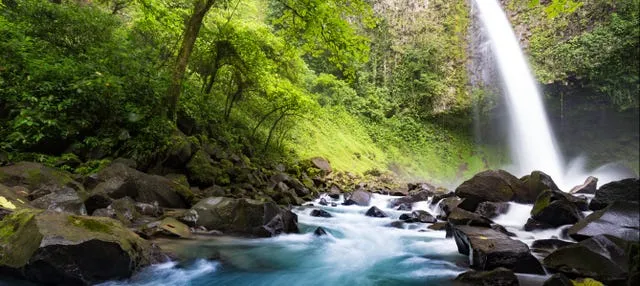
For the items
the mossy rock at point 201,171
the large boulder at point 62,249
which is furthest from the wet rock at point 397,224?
the large boulder at point 62,249

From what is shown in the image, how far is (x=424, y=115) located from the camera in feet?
102

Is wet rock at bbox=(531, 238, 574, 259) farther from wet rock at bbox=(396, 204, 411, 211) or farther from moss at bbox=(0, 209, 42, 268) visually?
moss at bbox=(0, 209, 42, 268)

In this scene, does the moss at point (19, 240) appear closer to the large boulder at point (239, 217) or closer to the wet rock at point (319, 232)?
the large boulder at point (239, 217)

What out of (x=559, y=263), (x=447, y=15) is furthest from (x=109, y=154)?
(x=447, y=15)

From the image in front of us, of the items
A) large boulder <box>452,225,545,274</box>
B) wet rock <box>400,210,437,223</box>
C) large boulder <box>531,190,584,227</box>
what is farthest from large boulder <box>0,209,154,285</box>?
large boulder <box>531,190,584,227</box>

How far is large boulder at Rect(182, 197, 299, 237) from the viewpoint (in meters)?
7.55

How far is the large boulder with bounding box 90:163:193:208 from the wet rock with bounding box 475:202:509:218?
774 cm

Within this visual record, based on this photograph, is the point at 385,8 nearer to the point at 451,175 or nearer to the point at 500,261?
the point at 451,175

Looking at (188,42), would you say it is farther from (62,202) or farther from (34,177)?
(62,202)

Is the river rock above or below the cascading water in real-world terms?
below

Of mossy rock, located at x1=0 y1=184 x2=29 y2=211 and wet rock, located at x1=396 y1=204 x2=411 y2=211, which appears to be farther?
wet rock, located at x1=396 y1=204 x2=411 y2=211

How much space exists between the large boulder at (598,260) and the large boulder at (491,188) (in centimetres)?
569

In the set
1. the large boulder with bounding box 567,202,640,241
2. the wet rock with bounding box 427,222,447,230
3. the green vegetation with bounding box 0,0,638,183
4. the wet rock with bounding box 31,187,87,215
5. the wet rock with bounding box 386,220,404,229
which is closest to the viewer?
the large boulder with bounding box 567,202,640,241

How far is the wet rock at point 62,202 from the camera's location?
5.66 metres
